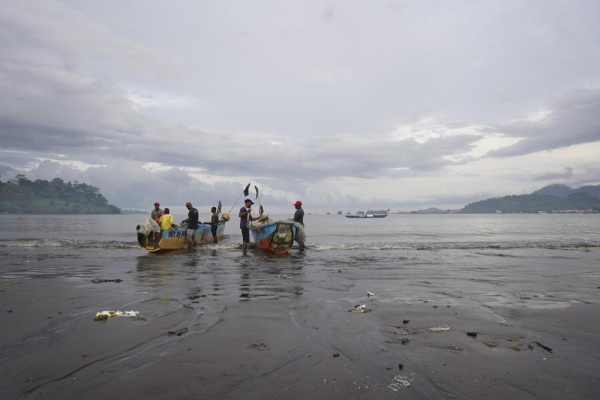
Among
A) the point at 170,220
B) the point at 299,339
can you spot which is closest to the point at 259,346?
the point at 299,339

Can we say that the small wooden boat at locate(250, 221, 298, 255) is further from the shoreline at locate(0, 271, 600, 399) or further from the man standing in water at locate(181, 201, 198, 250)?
the shoreline at locate(0, 271, 600, 399)

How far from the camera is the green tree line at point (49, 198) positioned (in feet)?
554

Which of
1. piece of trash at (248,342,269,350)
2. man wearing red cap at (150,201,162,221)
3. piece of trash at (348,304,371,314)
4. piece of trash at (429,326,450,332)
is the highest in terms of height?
man wearing red cap at (150,201,162,221)

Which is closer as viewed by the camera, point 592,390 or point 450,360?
point 592,390

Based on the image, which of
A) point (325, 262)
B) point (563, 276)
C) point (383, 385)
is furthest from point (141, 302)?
point (563, 276)

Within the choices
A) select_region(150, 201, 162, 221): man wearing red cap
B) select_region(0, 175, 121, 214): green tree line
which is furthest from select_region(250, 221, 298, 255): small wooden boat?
select_region(0, 175, 121, 214): green tree line

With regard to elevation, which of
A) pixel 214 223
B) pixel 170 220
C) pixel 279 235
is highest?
pixel 170 220

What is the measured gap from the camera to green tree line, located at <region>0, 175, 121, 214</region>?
6644 inches

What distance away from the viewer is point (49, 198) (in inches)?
6964

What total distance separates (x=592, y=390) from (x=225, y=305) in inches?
239

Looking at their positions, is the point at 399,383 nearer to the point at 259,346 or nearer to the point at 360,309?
the point at 259,346

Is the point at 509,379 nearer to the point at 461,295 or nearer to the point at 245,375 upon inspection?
the point at 245,375

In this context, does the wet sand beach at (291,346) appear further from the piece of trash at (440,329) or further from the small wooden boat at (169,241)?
the small wooden boat at (169,241)

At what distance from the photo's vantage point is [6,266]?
13.3 m
